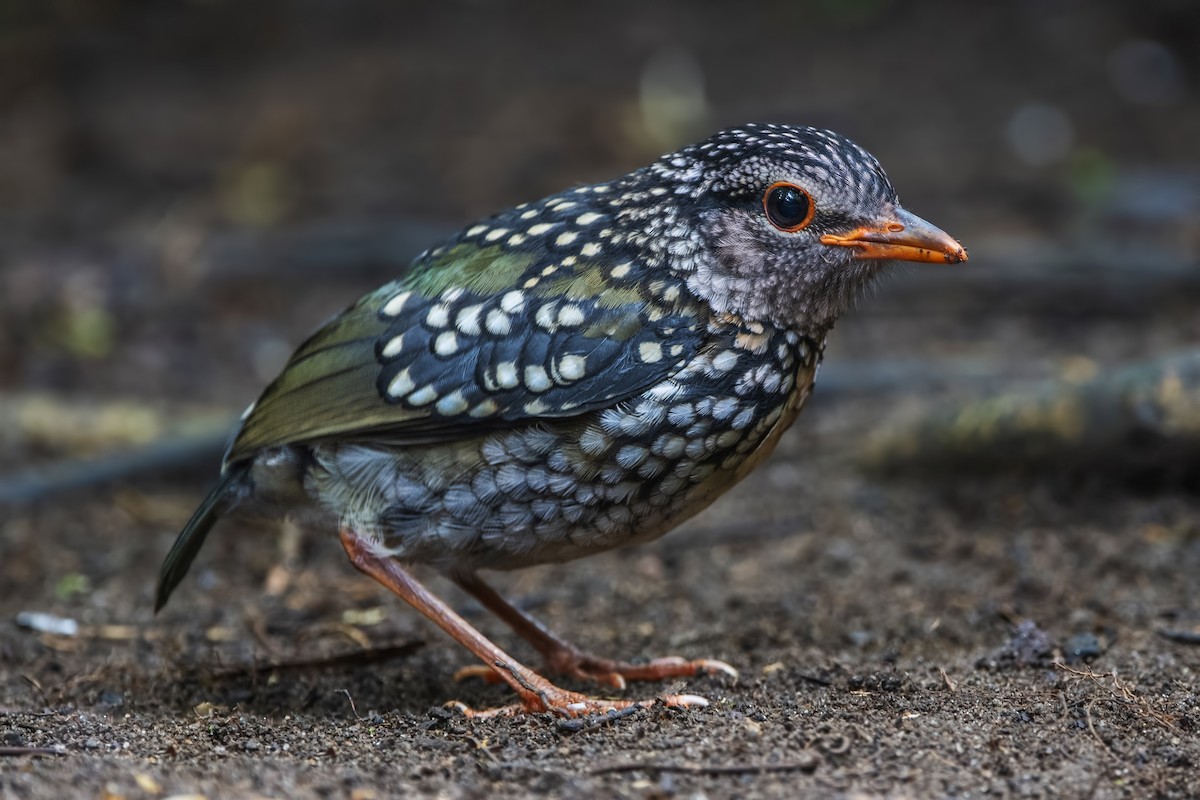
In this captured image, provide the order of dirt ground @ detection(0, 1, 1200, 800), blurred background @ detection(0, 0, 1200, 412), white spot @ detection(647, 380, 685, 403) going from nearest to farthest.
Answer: dirt ground @ detection(0, 1, 1200, 800) → white spot @ detection(647, 380, 685, 403) → blurred background @ detection(0, 0, 1200, 412)

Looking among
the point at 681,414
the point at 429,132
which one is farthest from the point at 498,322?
the point at 429,132

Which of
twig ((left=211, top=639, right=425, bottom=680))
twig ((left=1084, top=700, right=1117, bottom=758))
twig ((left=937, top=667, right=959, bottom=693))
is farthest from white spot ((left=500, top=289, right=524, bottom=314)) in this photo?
twig ((left=1084, top=700, right=1117, bottom=758))

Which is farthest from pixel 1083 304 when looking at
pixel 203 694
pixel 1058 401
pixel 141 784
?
pixel 141 784

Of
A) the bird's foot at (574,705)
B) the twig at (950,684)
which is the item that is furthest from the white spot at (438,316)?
the twig at (950,684)

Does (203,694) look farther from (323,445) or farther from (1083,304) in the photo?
(1083,304)

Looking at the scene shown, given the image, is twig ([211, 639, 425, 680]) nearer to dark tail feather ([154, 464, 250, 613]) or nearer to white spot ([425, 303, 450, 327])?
dark tail feather ([154, 464, 250, 613])

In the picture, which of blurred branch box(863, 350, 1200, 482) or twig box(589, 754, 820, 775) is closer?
twig box(589, 754, 820, 775)

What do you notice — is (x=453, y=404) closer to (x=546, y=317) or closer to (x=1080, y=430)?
(x=546, y=317)
